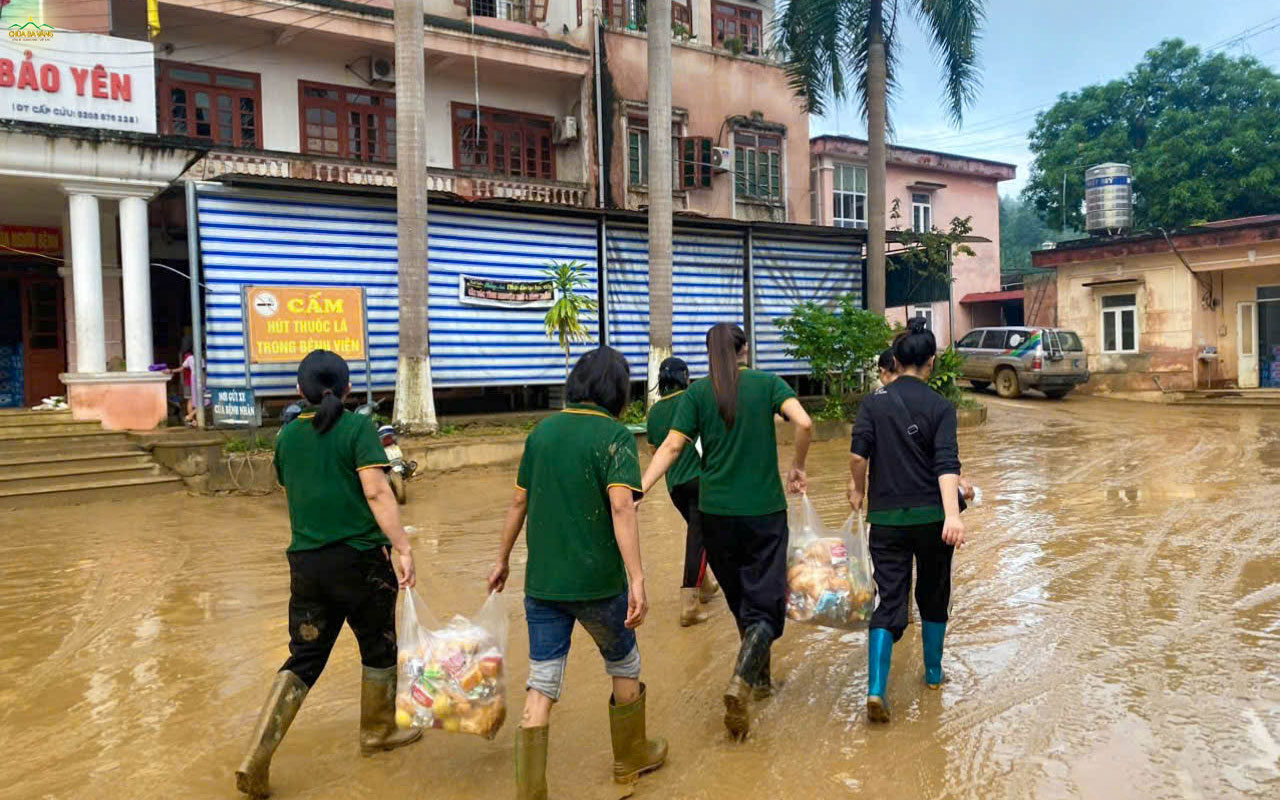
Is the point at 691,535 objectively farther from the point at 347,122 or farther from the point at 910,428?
the point at 347,122

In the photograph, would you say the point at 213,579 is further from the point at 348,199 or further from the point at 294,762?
the point at 348,199

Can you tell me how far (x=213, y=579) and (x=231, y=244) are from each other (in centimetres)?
598

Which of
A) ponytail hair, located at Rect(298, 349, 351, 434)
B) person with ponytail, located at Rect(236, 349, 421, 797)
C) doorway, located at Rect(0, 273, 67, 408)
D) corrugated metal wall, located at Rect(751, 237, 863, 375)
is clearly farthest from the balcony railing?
person with ponytail, located at Rect(236, 349, 421, 797)

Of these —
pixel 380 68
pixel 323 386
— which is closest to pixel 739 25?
pixel 380 68

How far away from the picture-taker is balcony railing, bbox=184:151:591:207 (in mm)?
14452

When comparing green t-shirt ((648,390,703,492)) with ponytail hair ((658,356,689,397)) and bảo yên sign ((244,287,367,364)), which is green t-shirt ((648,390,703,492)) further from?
bảo yên sign ((244,287,367,364))

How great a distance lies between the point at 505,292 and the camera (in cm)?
1413

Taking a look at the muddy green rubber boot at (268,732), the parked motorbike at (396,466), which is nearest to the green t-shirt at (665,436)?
the muddy green rubber boot at (268,732)

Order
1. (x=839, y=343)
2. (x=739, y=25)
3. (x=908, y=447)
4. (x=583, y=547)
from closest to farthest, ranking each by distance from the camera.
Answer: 1. (x=583, y=547)
2. (x=908, y=447)
3. (x=839, y=343)
4. (x=739, y=25)

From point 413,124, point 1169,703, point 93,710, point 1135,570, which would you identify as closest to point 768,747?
point 1169,703

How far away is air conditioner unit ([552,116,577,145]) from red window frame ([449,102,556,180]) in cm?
20

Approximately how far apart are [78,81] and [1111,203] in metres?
23.3

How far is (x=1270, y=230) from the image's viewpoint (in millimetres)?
20859

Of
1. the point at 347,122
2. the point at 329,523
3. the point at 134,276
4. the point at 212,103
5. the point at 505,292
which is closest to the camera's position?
the point at 329,523
